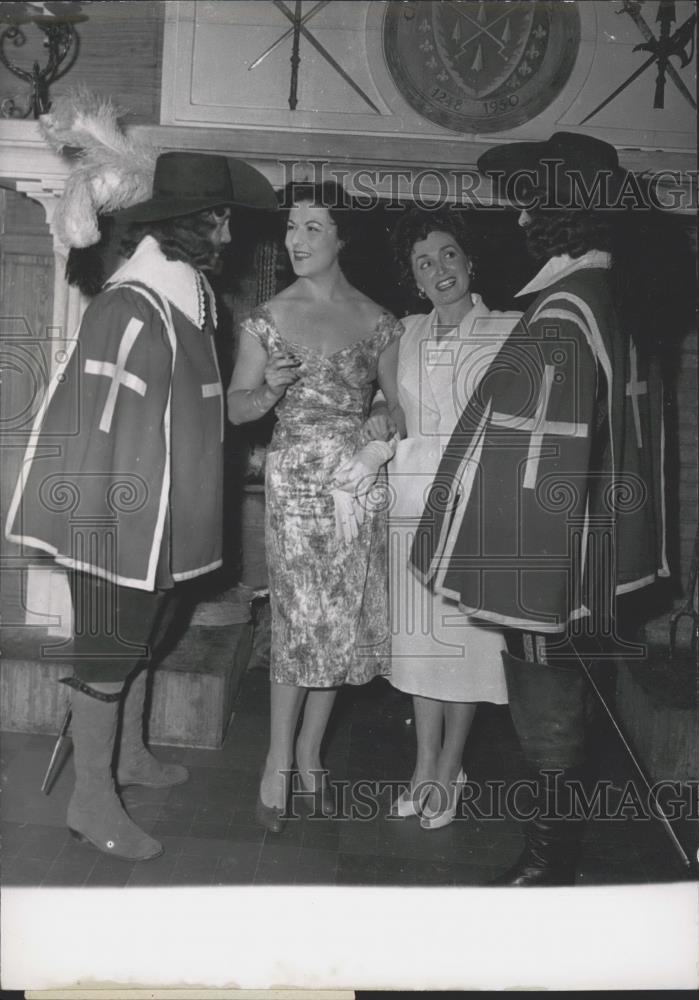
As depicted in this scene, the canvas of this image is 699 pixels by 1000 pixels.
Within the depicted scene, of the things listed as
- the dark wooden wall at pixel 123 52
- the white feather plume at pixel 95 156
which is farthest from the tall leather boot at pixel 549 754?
the dark wooden wall at pixel 123 52

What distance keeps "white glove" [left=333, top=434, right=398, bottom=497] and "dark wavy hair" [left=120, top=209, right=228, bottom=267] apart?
51 centimetres

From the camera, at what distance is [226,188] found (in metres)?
2.12

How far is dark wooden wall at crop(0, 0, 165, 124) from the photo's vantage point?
209 centimetres

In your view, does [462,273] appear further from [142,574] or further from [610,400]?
[142,574]

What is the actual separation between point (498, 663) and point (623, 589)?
0.31 metres

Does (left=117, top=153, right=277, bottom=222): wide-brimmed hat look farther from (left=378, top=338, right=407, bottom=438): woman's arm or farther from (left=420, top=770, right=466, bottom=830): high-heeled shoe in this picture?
(left=420, top=770, right=466, bottom=830): high-heeled shoe

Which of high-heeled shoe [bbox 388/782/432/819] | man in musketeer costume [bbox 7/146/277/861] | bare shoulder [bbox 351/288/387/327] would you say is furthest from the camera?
high-heeled shoe [bbox 388/782/432/819]

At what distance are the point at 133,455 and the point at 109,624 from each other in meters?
0.37

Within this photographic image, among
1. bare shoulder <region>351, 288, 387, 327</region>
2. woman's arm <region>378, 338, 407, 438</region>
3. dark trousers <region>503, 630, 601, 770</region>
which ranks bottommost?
dark trousers <region>503, 630, 601, 770</region>

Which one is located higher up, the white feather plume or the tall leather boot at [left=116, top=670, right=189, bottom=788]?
the white feather plume

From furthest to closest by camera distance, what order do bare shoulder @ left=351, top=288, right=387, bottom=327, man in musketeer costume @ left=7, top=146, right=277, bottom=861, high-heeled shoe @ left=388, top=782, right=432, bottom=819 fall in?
high-heeled shoe @ left=388, top=782, right=432, bottom=819
bare shoulder @ left=351, top=288, right=387, bottom=327
man in musketeer costume @ left=7, top=146, right=277, bottom=861

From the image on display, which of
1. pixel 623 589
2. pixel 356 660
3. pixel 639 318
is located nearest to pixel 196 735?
pixel 356 660

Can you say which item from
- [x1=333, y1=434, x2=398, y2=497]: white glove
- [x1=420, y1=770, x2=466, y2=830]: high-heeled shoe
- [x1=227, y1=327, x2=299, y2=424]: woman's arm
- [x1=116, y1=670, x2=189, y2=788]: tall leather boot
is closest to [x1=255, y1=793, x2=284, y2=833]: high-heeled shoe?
[x1=116, y1=670, x2=189, y2=788]: tall leather boot

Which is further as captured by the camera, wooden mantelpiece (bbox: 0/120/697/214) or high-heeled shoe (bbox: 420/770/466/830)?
high-heeled shoe (bbox: 420/770/466/830)
